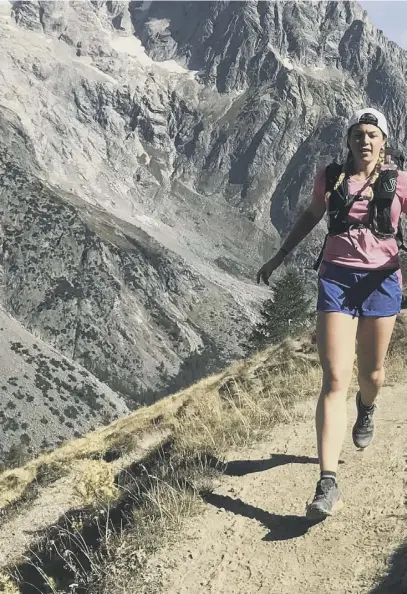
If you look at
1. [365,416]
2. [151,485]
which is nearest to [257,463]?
[151,485]

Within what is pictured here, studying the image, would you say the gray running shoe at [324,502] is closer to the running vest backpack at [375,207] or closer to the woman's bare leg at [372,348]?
the woman's bare leg at [372,348]

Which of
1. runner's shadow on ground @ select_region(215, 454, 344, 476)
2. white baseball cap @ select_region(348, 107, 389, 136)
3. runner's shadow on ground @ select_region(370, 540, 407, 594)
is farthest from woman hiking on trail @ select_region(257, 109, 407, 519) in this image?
runner's shadow on ground @ select_region(215, 454, 344, 476)

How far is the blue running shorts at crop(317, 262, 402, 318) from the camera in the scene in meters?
4.70

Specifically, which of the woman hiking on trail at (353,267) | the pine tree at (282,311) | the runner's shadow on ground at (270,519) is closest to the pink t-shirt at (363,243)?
the woman hiking on trail at (353,267)

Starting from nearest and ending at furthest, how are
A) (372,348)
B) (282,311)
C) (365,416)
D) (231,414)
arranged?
(372,348) < (365,416) < (231,414) < (282,311)

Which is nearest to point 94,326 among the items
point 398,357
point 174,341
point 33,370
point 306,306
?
point 174,341

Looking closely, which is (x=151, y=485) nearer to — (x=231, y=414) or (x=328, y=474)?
(x=328, y=474)

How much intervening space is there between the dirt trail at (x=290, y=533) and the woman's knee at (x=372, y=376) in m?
0.79

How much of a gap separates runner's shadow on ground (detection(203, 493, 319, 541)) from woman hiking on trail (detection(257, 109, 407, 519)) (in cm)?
31

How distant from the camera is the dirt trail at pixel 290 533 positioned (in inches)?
157

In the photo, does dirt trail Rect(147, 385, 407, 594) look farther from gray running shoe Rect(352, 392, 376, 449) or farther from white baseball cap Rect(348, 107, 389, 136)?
white baseball cap Rect(348, 107, 389, 136)

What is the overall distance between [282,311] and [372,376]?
5140 centimetres

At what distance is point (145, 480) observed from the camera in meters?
6.39

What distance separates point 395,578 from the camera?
3715 mm
